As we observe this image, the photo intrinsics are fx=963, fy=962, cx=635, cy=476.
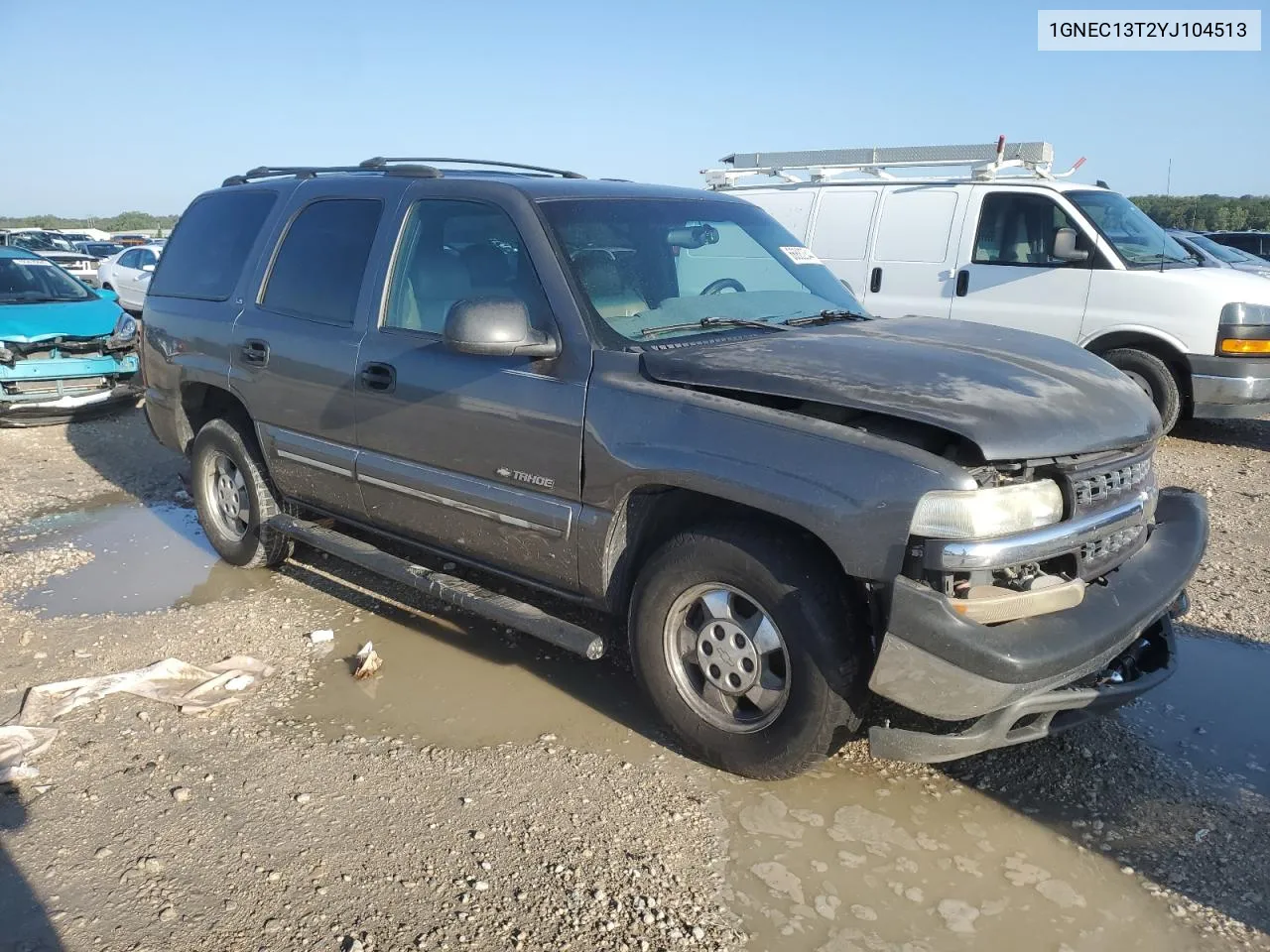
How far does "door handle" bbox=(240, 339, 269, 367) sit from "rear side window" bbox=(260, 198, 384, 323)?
0.62ft

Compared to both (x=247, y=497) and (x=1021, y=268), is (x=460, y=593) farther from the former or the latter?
(x=1021, y=268)

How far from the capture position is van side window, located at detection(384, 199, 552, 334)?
3721 mm

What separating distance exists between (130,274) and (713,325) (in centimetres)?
1815

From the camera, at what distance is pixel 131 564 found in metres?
5.50

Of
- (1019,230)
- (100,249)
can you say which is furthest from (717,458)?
(100,249)

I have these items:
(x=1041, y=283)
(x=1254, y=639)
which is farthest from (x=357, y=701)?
(x=1041, y=283)

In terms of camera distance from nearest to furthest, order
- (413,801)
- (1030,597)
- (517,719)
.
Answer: (1030,597)
(413,801)
(517,719)

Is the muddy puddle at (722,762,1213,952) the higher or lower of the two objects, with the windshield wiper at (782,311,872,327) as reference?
lower

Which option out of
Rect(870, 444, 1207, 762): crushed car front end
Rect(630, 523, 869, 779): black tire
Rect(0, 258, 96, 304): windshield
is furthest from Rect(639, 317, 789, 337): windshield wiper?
Rect(0, 258, 96, 304): windshield

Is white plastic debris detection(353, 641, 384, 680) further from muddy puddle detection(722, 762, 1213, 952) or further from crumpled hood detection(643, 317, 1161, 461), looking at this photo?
crumpled hood detection(643, 317, 1161, 461)

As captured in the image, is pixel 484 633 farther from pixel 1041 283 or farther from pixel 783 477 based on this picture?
pixel 1041 283

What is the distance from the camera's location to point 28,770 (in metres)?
3.34

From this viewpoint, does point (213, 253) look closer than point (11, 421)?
Yes

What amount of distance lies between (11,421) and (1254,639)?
383 inches
